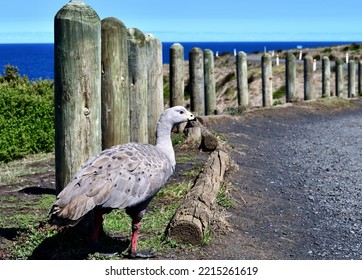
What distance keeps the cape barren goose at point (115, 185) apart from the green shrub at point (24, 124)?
683 centimetres

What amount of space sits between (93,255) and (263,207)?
2.89m

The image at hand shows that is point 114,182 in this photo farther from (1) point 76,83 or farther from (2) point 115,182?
(1) point 76,83

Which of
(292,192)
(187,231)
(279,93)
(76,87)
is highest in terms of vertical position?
(76,87)

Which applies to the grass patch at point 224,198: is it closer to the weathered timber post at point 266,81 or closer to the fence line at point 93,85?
the fence line at point 93,85

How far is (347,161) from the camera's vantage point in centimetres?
1194

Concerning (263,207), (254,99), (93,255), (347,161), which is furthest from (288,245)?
(254,99)

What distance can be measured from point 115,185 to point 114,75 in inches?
84.7

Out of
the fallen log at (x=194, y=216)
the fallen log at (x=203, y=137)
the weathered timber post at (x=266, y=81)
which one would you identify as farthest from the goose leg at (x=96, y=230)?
the weathered timber post at (x=266, y=81)

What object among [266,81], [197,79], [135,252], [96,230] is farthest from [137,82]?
[266,81]

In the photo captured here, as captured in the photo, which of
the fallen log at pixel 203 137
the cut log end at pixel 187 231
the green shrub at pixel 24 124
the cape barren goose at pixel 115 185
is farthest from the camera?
the green shrub at pixel 24 124

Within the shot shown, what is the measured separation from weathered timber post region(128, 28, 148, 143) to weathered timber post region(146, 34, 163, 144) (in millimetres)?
1153

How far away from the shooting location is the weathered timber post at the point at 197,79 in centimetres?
1553

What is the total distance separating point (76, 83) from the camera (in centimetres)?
643

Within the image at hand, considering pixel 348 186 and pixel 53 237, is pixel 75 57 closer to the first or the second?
pixel 53 237
